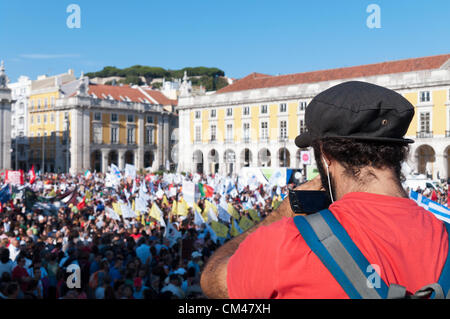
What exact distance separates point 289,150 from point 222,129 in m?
8.81

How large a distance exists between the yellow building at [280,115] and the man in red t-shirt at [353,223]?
141ft

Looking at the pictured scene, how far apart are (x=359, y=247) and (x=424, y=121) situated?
4684 centimetres

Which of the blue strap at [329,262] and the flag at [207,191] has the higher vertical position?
the blue strap at [329,262]

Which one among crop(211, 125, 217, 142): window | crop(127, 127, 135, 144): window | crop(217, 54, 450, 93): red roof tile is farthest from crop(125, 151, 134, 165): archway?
crop(217, 54, 450, 93): red roof tile

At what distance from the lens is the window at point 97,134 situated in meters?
62.2

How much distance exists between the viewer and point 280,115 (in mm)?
53219

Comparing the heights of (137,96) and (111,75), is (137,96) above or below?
below

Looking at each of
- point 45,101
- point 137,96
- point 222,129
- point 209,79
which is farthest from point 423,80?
point 209,79

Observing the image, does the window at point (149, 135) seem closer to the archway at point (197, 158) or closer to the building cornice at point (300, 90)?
the building cornice at point (300, 90)

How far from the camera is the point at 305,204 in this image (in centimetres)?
160

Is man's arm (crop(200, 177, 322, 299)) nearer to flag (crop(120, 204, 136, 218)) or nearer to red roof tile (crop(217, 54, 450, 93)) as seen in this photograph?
flag (crop(120, 204, 136, 218))

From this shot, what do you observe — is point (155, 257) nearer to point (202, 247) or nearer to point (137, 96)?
point (202, 247)

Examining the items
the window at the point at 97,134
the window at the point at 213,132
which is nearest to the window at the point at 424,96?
the window at the point at 213,132

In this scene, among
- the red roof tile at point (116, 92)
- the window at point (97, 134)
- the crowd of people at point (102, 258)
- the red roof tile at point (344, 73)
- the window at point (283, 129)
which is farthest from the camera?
the red roof tile at point (116, 92)
